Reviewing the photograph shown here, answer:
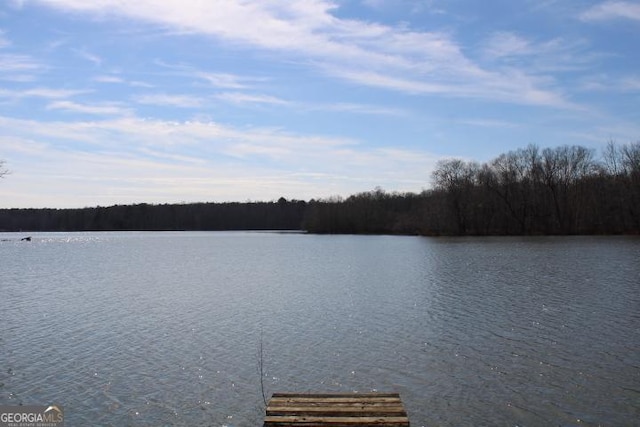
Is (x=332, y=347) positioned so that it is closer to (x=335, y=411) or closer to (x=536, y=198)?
(x=335, y=411)

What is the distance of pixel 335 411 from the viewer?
9008 millimetres

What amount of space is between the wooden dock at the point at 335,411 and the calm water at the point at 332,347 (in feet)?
3.42

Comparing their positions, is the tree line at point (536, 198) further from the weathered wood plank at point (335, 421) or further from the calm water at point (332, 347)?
the weathered wood plank at point (335, 421)

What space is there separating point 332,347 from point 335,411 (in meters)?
6.73

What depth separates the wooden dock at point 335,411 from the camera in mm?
8555

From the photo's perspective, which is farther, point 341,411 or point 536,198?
point 536,198

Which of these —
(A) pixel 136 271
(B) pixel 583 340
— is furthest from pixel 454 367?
(A) pixel 136 271

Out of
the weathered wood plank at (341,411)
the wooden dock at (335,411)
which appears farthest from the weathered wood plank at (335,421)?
the weathered wood plank at (341,411)

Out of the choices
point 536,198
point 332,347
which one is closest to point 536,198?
point 536,198

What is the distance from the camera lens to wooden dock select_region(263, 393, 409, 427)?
8555 millimetres

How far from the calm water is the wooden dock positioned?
104 cm

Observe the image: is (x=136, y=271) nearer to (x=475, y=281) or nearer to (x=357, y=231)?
(x=475, y=281)

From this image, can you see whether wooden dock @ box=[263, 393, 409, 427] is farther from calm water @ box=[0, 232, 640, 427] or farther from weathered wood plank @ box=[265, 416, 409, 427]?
calm water @ box=[0, 232, 640, 427]

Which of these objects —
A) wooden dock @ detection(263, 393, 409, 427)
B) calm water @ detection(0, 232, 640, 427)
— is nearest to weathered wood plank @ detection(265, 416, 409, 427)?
wooden dock @ detection(263, 393, 409, 427)
